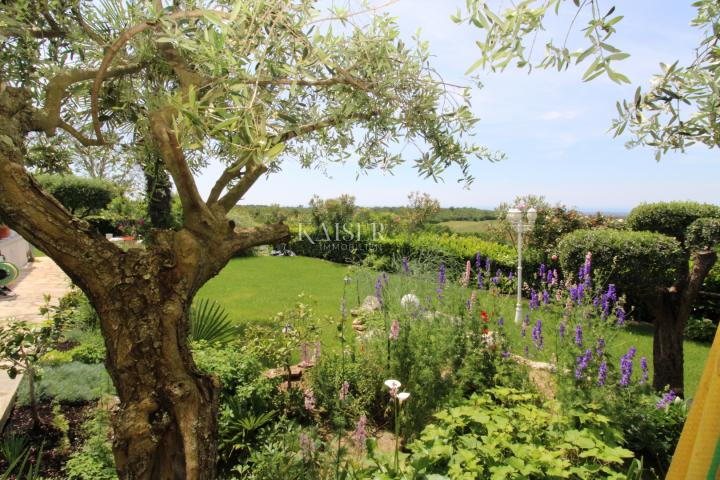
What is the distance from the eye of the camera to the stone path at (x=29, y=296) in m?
3.92

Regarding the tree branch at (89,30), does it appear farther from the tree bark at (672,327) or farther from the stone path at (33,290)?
the stone path at (33,290)

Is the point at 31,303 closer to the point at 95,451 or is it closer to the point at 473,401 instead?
the point at 95,451

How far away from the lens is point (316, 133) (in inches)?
95.2

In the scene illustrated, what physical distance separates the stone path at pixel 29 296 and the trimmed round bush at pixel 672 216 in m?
10.9

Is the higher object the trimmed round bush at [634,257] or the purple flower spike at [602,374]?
the trimmed round bush at [634,257]

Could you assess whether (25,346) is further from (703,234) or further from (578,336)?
(703,234)

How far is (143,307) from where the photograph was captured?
5.22 ft

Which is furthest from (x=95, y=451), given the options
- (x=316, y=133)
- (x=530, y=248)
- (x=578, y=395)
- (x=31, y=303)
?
(x=530, y=248)

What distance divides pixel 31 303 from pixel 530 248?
1223cm

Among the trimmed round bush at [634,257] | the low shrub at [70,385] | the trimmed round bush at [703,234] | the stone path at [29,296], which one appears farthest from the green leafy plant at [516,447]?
the trimmed round bush at [703,234]

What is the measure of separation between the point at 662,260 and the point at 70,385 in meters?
8.18

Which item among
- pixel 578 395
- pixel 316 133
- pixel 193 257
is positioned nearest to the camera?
pixel 193 257

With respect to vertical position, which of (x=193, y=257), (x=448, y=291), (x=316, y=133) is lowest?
(x=448, y=291)

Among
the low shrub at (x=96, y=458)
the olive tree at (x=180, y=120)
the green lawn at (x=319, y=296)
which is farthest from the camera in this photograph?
the green lawn at (x=319, y=296)
